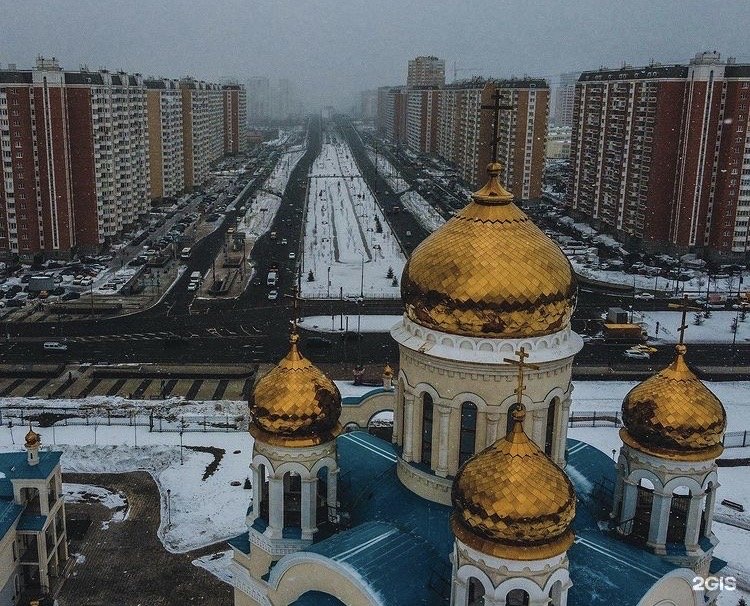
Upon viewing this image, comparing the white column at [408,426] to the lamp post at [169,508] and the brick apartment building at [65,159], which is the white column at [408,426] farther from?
the brick apartment building at [65,159]

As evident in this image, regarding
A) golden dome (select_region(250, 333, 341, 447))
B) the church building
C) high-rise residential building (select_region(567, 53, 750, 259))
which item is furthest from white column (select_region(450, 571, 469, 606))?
high-rise residential building (select_region(567, 53, 750, 259))

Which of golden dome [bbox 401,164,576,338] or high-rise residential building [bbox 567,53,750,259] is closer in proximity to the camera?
golden dome [bbox 401,164,576,338]

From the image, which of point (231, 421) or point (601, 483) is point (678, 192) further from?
point (601, 483)

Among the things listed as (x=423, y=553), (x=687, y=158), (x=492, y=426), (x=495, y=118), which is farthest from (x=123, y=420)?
(x=687, y=158)

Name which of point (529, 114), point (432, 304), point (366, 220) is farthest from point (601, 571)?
point (529, 114)

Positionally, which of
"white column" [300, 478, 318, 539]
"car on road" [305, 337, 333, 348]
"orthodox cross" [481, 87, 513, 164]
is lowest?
"car on road" [305, 337, 333, 348]

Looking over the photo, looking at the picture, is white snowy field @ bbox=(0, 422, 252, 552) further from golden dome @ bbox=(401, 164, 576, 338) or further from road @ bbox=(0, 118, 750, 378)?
golden dome @ bbox=(401, 164, 576, 338)
